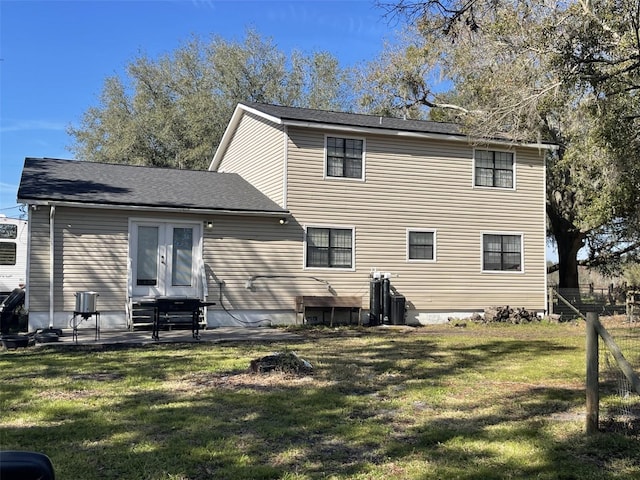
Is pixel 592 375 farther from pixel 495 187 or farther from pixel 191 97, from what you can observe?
pixel 191 97

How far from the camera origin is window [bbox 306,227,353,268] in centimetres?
1516

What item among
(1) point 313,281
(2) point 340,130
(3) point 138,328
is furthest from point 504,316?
(3) point 138,328

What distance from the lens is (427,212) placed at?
53.6 ft

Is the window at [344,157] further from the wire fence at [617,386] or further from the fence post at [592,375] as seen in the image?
the fence post at [592,375]

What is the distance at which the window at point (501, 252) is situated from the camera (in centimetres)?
1689

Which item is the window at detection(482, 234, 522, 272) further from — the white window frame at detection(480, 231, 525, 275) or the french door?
the french door

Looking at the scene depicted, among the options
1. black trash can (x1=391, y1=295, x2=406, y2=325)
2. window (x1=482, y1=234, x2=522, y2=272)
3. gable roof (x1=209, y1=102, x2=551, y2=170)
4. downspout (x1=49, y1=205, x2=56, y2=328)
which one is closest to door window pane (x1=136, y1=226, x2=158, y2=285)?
downspout (x1=49, y1=205, x2=56, y2=328)

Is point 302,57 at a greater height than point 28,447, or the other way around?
point 302,57

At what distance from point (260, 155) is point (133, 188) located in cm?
386

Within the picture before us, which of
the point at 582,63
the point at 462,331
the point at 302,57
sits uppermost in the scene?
the point at 302,57

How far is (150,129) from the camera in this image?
2658 cm

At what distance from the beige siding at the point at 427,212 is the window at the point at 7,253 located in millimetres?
7540

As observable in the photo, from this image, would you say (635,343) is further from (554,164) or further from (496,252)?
(554,164)

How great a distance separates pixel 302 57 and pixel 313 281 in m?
18.8
